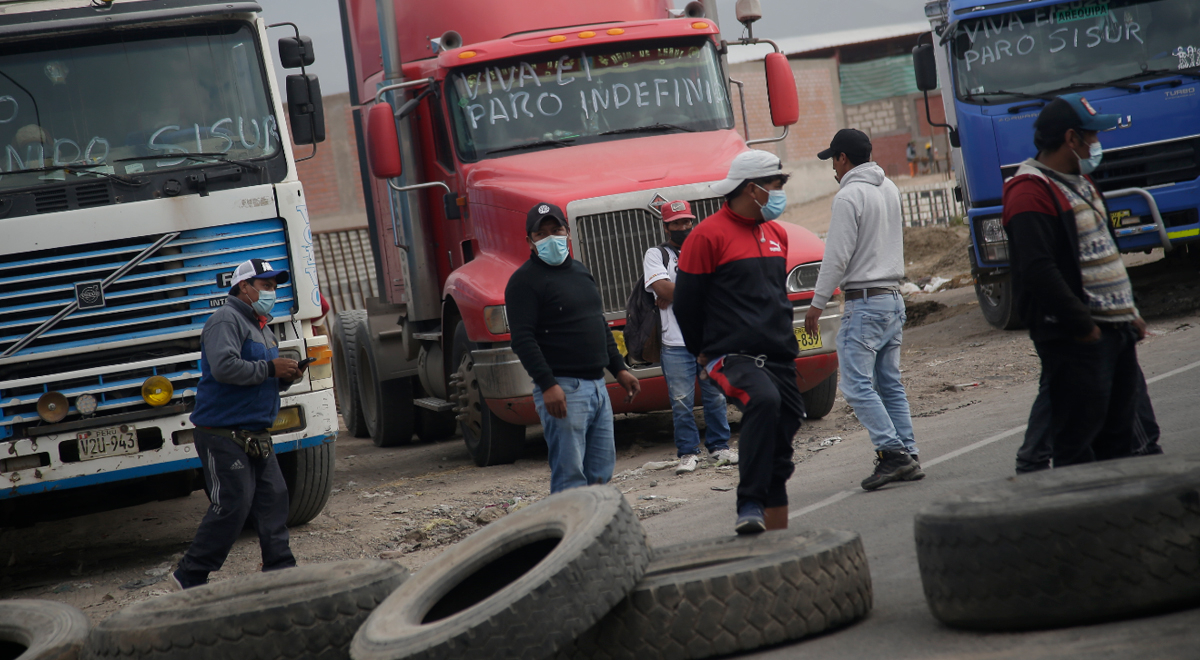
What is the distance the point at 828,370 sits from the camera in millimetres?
9242

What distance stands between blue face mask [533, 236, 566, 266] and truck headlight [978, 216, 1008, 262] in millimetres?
7125

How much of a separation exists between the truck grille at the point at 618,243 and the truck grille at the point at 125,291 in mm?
2470

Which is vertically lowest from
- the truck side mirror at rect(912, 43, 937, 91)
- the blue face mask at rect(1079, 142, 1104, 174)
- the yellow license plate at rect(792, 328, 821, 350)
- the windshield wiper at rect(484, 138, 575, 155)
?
the yellow license plate at rect(792, 328, 821, 350)

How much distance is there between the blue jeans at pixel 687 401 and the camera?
8.45 metres

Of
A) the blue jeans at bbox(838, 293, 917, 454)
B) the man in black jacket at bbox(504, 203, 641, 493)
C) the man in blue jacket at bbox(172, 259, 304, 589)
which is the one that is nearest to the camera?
the man in blue jacket at bbox(172, 259, 304, 589)

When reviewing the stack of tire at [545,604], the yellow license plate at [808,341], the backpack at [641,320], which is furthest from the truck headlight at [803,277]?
the stack of tire at [545,604]

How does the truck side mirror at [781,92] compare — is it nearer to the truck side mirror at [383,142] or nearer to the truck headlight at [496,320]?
the truck headlight at [496,320]

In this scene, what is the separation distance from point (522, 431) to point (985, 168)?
5517 millimetres

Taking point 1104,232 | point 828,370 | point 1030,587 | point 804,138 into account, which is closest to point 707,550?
point 1030,587

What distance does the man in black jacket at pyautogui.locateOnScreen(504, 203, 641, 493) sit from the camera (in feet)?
19.8

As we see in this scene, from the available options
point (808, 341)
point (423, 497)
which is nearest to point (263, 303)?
point (423, 497)

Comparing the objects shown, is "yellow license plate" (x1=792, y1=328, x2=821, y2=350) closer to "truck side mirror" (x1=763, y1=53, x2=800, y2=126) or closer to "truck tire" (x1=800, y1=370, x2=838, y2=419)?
"truck tire" (x1=800, y1=370, x2=838, y2=419)

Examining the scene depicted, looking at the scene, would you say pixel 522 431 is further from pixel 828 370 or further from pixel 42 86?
pixel 42 86

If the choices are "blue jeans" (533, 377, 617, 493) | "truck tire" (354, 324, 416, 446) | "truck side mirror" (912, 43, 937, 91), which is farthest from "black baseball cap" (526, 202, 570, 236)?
"truck side mirror" (912, 43, 937, 91)
